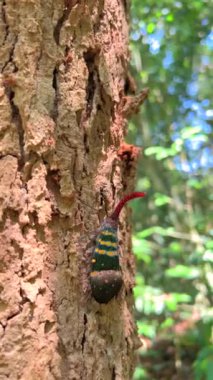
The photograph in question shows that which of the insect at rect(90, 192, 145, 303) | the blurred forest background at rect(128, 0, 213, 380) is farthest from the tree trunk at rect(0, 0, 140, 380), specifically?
the blurred forest background at rect(128, 0, 213, 380)

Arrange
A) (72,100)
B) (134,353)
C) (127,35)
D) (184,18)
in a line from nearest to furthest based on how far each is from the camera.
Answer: (72,100), (134,353), (127,35), (184,18)

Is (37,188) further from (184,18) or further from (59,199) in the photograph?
(184,18)

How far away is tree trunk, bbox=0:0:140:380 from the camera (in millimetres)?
1018

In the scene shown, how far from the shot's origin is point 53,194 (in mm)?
1098

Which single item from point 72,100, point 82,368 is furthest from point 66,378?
point 72,100

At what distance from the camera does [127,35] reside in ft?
4.75

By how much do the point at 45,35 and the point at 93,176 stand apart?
0.35m

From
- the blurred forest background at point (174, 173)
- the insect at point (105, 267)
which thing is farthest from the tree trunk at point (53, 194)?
the blurred forest background at point (174, 173)

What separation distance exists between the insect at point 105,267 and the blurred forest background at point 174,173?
265 centimetres

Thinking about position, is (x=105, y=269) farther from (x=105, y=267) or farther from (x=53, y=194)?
(x=53, y=194)

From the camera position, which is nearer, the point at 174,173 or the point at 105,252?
the point at 105,252

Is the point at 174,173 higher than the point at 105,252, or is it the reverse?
the point at 174,173

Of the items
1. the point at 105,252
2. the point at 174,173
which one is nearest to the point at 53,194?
the point at 105,252

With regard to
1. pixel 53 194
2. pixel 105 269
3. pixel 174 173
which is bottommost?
pixel 105 269
